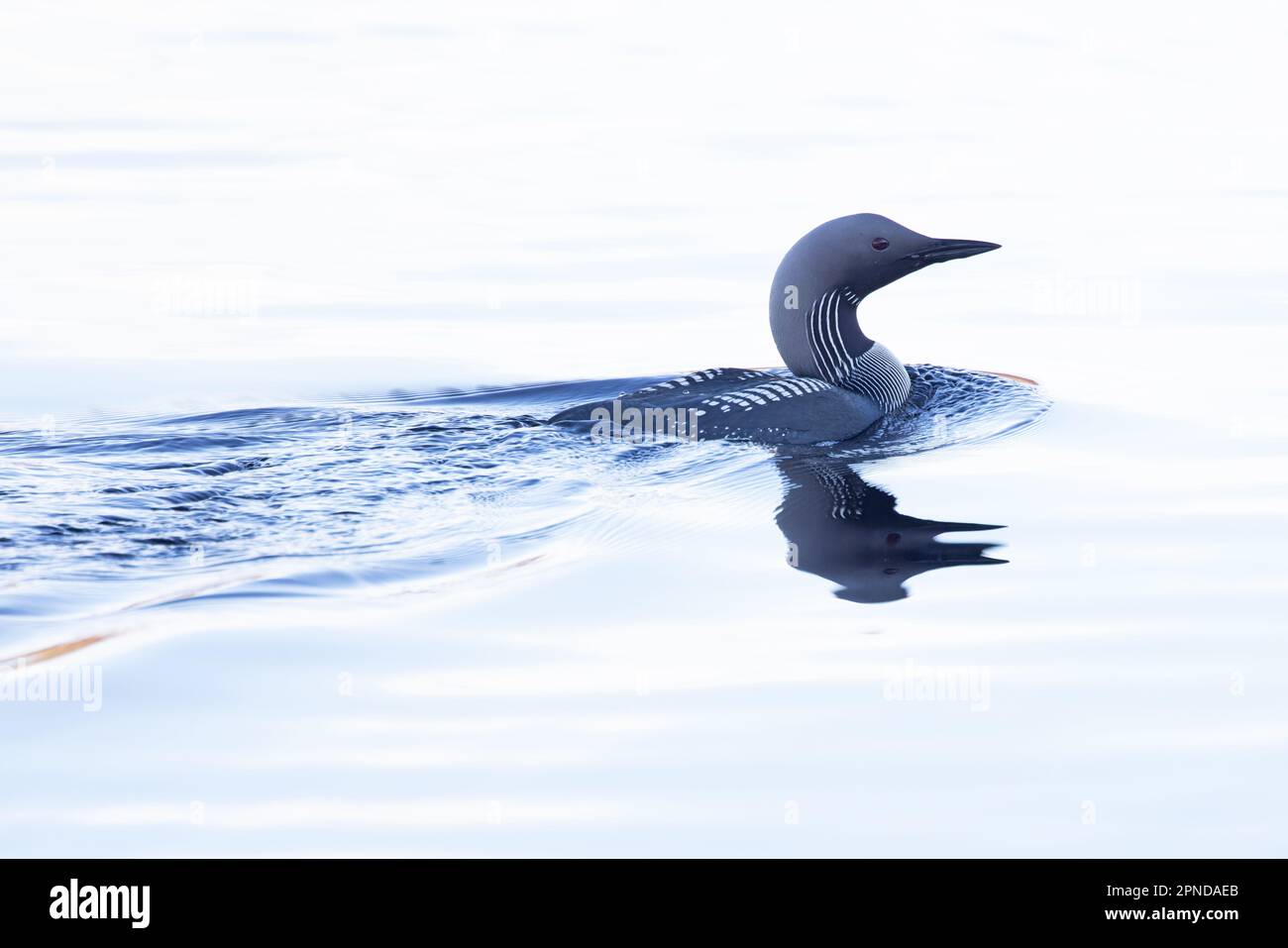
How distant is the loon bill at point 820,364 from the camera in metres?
7.16

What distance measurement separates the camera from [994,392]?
26.0 feet

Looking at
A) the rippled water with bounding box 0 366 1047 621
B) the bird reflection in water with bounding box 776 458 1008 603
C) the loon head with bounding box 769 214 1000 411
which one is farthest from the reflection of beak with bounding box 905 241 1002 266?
the bird reflection in water with bounding box 776 458 1008 603

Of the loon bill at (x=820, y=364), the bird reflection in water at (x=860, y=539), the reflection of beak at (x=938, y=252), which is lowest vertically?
the bird reflection in water at (x=860, y=539)

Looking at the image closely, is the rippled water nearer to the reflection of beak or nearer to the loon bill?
the loon bill

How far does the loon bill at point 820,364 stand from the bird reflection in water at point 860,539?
627 millimetres

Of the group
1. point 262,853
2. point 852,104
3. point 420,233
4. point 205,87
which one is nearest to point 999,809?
point 262,853

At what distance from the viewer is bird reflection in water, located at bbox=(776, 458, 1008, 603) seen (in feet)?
17.4

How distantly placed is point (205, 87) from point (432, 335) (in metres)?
9.23

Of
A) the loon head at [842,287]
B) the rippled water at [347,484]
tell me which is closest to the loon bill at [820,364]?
the loon head at [842,287]

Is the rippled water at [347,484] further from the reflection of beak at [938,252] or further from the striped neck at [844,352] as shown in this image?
the reflection of beak at [938,252]

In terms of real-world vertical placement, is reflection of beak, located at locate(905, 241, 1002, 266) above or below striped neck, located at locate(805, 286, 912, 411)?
above

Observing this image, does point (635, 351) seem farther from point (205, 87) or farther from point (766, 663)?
point (205, 87)

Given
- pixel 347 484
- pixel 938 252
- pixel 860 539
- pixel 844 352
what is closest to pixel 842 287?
pixel 844 352

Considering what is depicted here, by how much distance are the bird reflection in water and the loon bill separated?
2.06 ft
